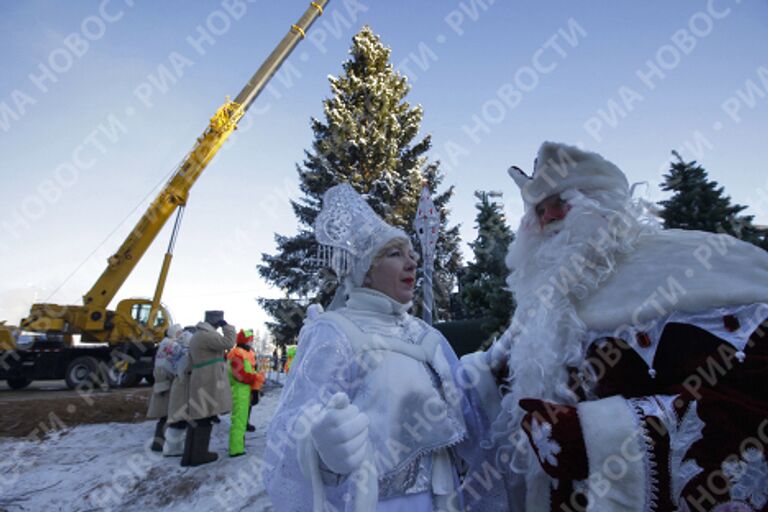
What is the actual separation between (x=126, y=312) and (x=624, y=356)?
16.2m

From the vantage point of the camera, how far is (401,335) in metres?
1.96

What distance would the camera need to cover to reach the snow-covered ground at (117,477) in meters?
4.48

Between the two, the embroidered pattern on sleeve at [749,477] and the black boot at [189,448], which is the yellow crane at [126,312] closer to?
the black boot at [189,448]

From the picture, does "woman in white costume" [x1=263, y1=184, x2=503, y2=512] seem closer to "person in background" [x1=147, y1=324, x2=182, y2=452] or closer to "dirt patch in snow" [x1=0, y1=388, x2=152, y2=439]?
"person in background" [x1=147, y1=324, x2=182, y2=452]

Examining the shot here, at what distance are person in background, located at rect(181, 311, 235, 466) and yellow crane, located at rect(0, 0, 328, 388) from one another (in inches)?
369

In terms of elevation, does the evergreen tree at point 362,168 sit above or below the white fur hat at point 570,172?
above

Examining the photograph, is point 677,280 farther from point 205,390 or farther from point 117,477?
point 117,477

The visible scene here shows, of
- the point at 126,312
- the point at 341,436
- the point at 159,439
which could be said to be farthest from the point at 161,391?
the point at 126,312

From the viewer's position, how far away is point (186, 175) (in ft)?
48.3

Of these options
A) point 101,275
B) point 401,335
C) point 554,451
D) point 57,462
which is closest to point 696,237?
point 554,451

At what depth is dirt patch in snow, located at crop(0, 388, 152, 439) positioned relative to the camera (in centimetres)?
719

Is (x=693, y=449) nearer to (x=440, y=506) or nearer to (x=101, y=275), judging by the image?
(x=440, y=506)

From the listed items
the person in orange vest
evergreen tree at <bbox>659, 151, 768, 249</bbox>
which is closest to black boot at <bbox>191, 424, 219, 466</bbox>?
the person in orange vest

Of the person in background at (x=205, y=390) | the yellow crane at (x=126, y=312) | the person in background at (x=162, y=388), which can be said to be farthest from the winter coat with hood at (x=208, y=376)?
the yellow crane at (x=126, y=312)
